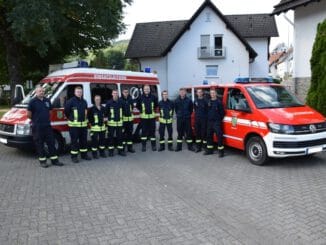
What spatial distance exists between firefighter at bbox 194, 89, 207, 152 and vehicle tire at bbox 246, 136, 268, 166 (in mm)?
1695

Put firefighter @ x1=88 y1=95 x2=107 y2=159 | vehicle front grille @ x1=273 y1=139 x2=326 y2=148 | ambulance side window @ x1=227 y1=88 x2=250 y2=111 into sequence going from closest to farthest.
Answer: vehicle front grille @ x1=273 y1=139 x2=326 y2=148
ambulance side window @ x1=227 y1=88 x2=250 y2=111
firefighter @ x1=88 y1=95 x2=107 y2=159

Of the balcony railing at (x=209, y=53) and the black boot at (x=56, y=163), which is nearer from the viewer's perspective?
the black boot at (x=56, y=163)

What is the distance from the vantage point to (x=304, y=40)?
14656 millimetres

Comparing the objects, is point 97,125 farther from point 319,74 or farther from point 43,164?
point 319,74

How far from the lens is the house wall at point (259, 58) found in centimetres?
3806

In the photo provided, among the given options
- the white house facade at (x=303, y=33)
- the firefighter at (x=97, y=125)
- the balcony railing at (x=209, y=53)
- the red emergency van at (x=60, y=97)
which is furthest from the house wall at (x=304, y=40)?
the balcony railing at (x=209, y=53)

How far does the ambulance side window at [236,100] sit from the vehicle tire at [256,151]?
0.81 metres

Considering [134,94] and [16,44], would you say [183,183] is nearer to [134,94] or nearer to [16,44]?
[134,94]

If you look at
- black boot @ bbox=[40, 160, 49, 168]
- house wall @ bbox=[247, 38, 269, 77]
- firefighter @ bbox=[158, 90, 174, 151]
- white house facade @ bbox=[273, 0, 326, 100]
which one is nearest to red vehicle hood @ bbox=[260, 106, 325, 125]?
firefighter @ bbox=[158, 90, 174, 151]

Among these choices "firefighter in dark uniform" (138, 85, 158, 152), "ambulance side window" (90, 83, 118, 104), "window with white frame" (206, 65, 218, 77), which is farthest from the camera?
"window with white frame" (206, 65, 218, 77)

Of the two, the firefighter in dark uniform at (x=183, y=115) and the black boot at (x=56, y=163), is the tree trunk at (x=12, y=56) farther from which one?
the firefighter in dark uniform at (x=183, y=115)

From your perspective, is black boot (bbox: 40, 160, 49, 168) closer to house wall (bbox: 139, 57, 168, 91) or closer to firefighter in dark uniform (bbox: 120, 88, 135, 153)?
firefighter in dark uniform (bbox: 120, 88, 135, 153)

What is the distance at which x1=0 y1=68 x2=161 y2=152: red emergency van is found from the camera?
29.9 feet

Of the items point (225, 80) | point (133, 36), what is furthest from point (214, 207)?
point (133, 36)
